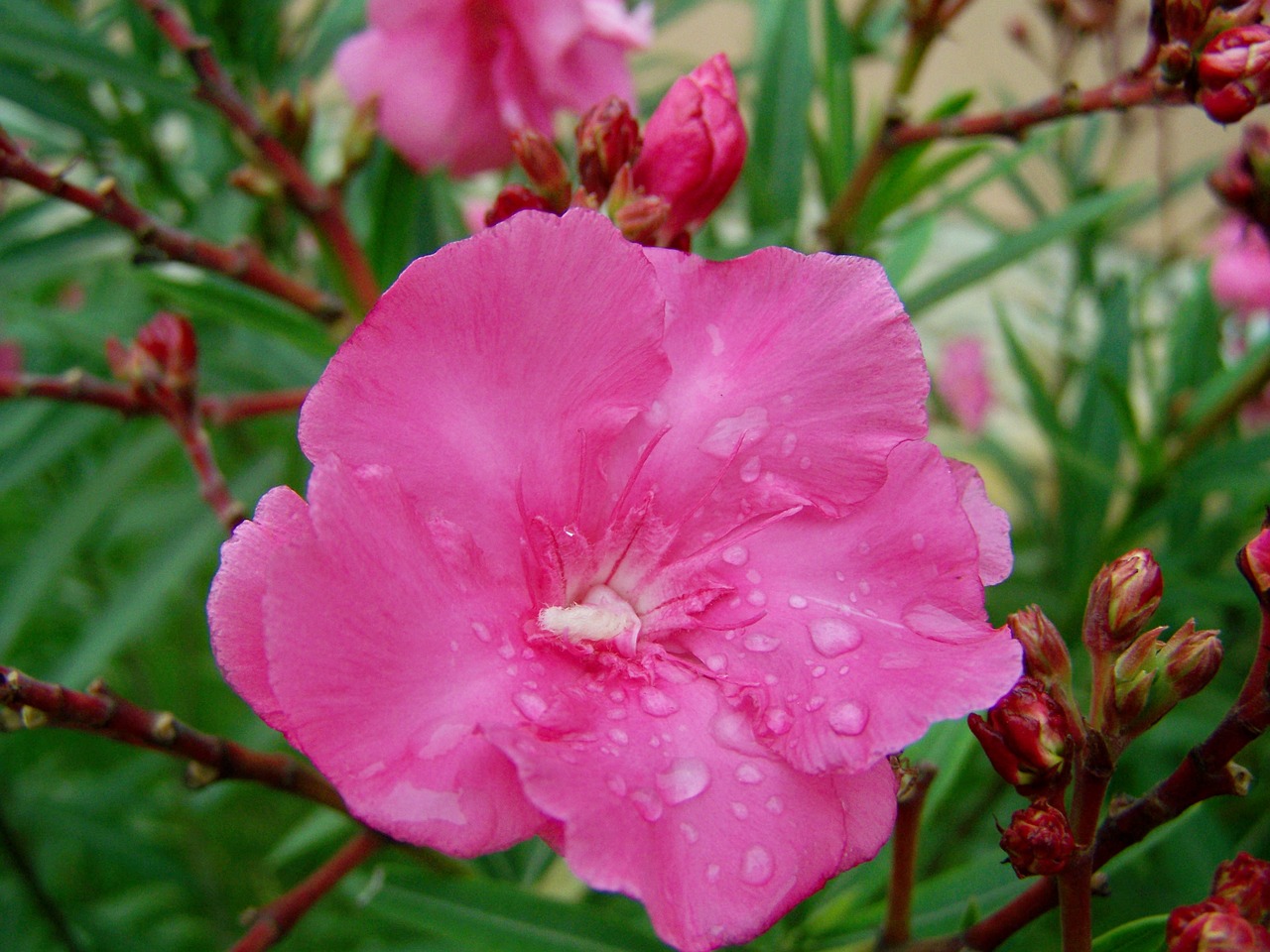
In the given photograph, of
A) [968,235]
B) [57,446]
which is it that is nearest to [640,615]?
[57,446]

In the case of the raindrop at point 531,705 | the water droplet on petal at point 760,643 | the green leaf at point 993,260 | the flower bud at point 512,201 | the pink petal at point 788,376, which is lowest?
the green leaf at point 993,260

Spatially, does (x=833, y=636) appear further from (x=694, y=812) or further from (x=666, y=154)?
(x=666, y=154)

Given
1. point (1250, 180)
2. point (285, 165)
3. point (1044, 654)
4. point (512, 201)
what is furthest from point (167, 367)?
point (1250, 180)

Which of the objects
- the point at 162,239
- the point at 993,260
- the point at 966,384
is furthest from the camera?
the point at 966,384

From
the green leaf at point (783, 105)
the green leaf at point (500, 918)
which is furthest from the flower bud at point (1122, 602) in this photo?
the green leaf at point (783, 105)

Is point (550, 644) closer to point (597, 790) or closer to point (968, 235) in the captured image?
point (597, 790)

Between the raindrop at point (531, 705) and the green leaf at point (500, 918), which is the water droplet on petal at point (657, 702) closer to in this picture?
the raindrop at point (531, 705)

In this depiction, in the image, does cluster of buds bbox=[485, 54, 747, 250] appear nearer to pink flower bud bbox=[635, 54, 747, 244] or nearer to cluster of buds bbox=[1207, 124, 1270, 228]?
pink flower bud bbox=[635, 54, 747, 244]
